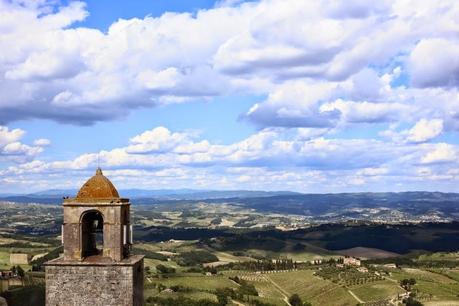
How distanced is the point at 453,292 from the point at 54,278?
125m

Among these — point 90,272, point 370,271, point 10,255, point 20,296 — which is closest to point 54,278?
point 90,272

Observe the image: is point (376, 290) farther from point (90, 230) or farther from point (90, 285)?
point (90, 285)

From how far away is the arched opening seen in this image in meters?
25.5

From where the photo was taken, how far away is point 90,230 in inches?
1040

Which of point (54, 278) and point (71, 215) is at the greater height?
point (71, 215)

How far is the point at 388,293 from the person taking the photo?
13062 cm

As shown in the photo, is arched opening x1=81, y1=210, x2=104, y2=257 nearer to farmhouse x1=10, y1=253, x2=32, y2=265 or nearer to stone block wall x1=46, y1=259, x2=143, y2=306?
stone block wall x1=46, y1=259, x2=143, y2=306

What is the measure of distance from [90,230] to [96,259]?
1969 mm

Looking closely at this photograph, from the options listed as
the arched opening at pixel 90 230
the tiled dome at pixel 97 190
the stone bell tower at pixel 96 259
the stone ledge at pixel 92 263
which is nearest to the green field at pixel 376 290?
the arched opening at pixel 90 230

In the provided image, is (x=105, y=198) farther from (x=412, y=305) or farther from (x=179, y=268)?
(x=179, y=268)

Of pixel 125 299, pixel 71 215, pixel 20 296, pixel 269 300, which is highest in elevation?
pixel 71 215

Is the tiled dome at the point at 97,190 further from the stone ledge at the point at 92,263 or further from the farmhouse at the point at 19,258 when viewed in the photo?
the farmhouse at the point at 19,258

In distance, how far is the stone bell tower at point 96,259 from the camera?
79.7ft

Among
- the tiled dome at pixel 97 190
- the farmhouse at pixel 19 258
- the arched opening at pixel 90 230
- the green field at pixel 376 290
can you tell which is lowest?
the green field at pixel 376 290
